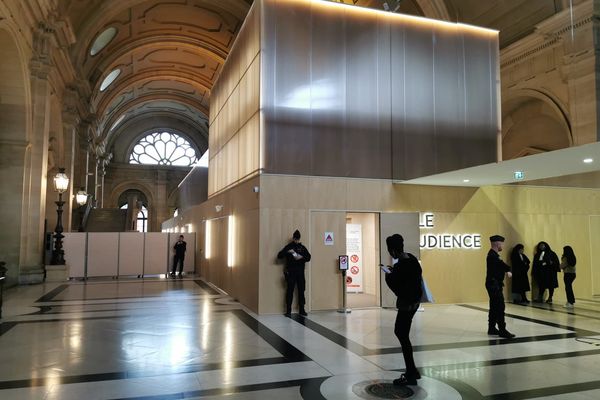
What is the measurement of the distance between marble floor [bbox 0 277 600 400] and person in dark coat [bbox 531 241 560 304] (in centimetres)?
58

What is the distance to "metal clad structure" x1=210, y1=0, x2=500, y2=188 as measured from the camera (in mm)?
9984

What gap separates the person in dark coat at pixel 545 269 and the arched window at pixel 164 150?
4071 cm

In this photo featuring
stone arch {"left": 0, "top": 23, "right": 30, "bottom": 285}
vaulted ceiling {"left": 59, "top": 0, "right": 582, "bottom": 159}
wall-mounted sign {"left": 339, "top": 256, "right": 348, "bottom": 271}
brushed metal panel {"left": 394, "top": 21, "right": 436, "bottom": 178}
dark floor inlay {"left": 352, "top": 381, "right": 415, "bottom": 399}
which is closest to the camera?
dark floor inlay {"left": 352, "top": 381, "right": 415, "bottom": 399}

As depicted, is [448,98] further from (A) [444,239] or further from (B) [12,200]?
(B) [12,200]

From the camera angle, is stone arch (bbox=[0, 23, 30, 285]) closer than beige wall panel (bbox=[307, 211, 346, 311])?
No

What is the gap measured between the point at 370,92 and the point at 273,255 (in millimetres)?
4588

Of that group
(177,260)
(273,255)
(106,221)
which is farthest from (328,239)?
(106,221)

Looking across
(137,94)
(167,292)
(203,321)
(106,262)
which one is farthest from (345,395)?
(137,94)

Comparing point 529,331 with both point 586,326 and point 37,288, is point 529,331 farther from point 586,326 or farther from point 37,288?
point 37,288

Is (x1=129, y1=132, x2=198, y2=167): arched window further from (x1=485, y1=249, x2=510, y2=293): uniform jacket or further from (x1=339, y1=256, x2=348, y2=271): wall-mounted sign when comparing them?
(x1=485, y1=249, x2=510, y2=293): uniform jacket

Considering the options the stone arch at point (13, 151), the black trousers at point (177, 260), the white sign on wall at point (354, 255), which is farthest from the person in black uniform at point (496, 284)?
the stone arch at point (13, 151)

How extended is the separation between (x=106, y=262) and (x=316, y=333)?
41.2 feet

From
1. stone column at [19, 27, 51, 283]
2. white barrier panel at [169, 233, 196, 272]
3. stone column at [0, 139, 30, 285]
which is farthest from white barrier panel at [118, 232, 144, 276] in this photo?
stone column at [0, 139, 30, 285]

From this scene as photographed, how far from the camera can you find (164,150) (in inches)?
1871
